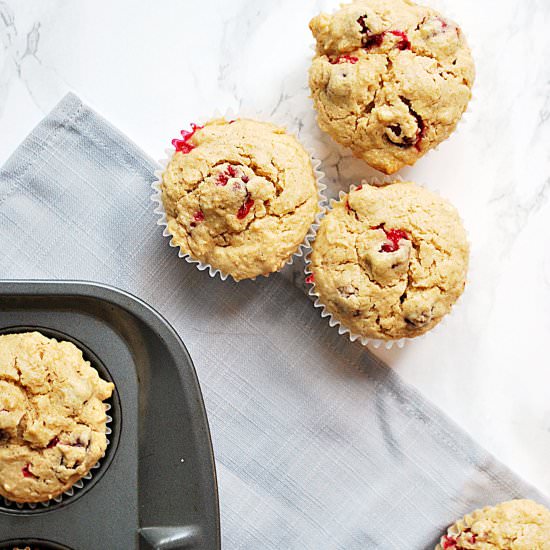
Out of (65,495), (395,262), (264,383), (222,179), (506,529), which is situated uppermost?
(395,262)

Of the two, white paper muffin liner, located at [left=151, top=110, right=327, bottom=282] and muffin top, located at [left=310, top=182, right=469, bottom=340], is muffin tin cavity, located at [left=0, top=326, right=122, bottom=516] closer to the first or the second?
white paper muffin liner, located at [left=151, top=110, right=327, bottom=282]

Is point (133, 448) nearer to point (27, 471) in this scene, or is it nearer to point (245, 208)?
point (27, 471)

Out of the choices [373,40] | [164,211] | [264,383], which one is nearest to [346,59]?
[373,40]

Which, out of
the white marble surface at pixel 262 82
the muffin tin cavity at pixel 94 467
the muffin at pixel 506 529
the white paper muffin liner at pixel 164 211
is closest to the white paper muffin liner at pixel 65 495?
the muffin tin cavity at pixel 94 467

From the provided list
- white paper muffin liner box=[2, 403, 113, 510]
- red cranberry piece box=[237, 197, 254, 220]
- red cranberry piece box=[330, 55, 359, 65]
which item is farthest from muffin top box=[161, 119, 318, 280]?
white paper muffin liner box=[2, 403, 113, 510]

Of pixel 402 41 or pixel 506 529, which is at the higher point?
pixel 402 41

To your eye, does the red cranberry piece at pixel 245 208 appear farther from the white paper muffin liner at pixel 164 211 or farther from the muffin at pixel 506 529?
the muffin at pixel 506 529
